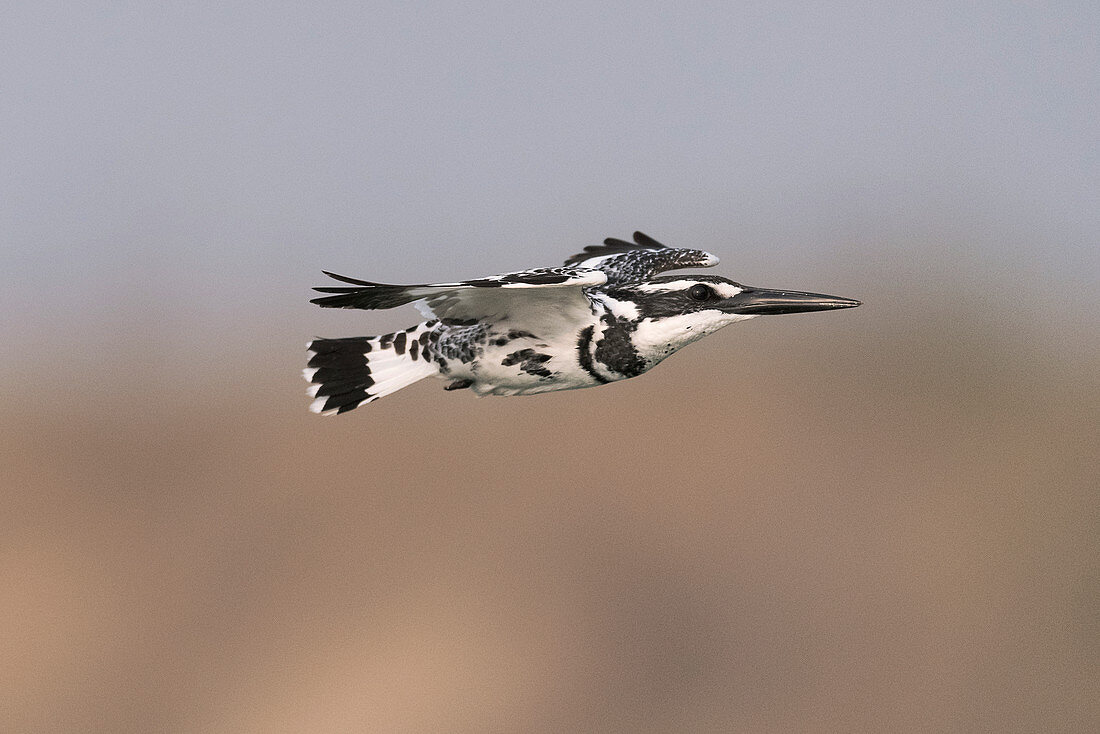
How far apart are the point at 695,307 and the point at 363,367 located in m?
1.24

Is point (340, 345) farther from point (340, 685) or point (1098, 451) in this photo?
point (1098, 451)

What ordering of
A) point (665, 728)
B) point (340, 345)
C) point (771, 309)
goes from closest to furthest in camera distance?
point (771, 309)
point (340, 345)
point (665, 728)

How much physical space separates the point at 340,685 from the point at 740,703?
4.71 metres

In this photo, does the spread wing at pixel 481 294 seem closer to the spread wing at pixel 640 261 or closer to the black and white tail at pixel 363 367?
the black and white tail at pixel 363 367

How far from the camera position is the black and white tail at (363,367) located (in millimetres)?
3402

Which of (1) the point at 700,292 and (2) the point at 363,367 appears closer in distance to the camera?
(1) the point at 700,292

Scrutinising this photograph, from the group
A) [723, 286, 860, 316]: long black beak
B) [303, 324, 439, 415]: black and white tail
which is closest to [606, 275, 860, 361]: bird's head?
[723, 286, 860, 316]: long black beak

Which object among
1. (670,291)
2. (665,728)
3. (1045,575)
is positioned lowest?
(665,728)

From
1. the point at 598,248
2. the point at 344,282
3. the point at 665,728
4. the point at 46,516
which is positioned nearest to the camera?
the point at 344,282

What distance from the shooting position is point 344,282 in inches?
98.4

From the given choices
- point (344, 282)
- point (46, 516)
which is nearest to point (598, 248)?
point (344, 282)

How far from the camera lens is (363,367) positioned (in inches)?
140

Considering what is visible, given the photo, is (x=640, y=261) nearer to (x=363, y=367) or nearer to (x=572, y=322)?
(x=572, y=322)

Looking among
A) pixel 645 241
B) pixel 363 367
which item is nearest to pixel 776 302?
pixel 363 367
